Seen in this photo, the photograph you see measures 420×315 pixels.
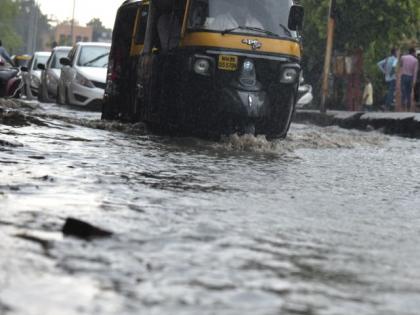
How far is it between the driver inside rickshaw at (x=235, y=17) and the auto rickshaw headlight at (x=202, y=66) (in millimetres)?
438

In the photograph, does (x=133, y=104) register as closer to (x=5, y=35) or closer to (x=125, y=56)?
(x=125, y=56)

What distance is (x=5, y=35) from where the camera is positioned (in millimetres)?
94438

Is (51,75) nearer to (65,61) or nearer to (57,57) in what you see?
(57,57)

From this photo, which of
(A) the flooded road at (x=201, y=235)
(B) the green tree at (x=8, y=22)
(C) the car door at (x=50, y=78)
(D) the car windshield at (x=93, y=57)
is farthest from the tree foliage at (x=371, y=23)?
(B) the green tree at (x=8, y=22)

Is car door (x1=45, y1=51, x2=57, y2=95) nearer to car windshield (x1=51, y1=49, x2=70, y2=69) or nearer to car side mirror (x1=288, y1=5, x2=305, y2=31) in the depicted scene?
car windshield (x1=51, y1=49, x2=70, y2=69)

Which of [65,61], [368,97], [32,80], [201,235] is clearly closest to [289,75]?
[201,235]

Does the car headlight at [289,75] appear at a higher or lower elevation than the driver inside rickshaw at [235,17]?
lower

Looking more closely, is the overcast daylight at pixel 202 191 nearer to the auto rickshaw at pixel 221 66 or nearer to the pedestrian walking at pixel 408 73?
the auto rickshaw at pixel 221 66

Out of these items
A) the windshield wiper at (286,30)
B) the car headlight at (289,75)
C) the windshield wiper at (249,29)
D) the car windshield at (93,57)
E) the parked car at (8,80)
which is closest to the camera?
the windshield wiper at (249,29)

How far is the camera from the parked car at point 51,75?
79.4 feet

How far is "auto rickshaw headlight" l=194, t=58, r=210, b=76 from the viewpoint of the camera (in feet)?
38.1

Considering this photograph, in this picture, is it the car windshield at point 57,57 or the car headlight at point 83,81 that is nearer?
the car headlight at point 83,81

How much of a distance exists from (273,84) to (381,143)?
3620mm

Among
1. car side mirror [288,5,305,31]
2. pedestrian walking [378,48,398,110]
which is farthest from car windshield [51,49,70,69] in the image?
car side mirror [288,5,305,31]
